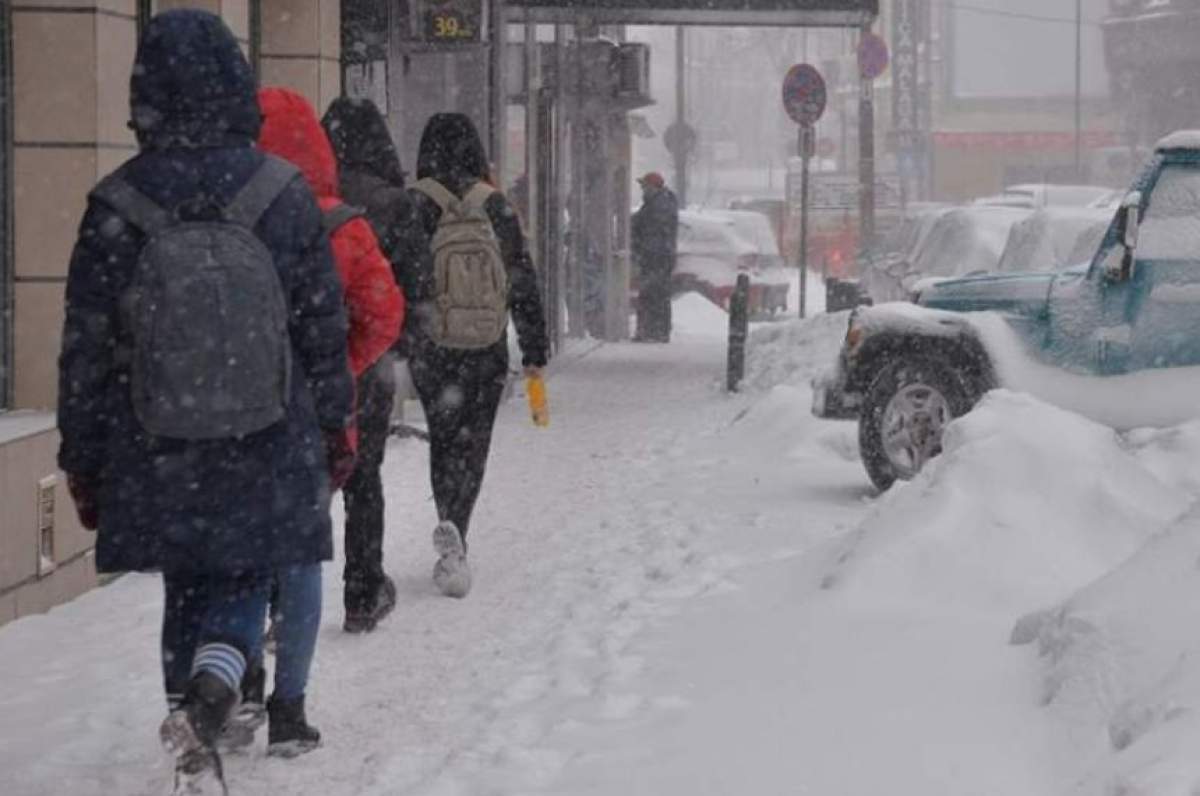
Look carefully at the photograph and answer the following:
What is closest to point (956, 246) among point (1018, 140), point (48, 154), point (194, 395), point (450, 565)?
point (450, 565)

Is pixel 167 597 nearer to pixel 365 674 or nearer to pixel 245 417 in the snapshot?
pixel 245 417

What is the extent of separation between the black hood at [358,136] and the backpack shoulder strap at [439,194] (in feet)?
3.29

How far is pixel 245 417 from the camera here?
5188 mm

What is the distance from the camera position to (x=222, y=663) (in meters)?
5.28

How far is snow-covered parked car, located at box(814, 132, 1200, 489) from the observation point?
11.7m

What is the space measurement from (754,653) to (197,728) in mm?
2446

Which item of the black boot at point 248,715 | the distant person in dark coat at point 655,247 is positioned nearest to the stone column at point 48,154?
the black boot at point 248,715

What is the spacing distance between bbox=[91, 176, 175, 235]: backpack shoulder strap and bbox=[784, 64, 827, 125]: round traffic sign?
1758 cm

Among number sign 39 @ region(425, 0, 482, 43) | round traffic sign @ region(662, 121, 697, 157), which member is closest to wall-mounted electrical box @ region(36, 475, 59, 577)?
number sign 39 @ region(425, 0, 482, 43)

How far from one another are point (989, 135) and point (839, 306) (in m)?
60.2

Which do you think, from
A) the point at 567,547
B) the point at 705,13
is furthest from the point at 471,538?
the point at 705,13

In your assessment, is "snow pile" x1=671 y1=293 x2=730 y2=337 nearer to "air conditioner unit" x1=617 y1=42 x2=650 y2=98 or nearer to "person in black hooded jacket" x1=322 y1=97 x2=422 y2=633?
"air conditioner unit" x1=617 y1=42 x2=650 y2=98

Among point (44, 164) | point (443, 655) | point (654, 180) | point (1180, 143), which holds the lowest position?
point (443, 655)

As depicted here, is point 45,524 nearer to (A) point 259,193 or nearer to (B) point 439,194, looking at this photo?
(B) point 439,194
